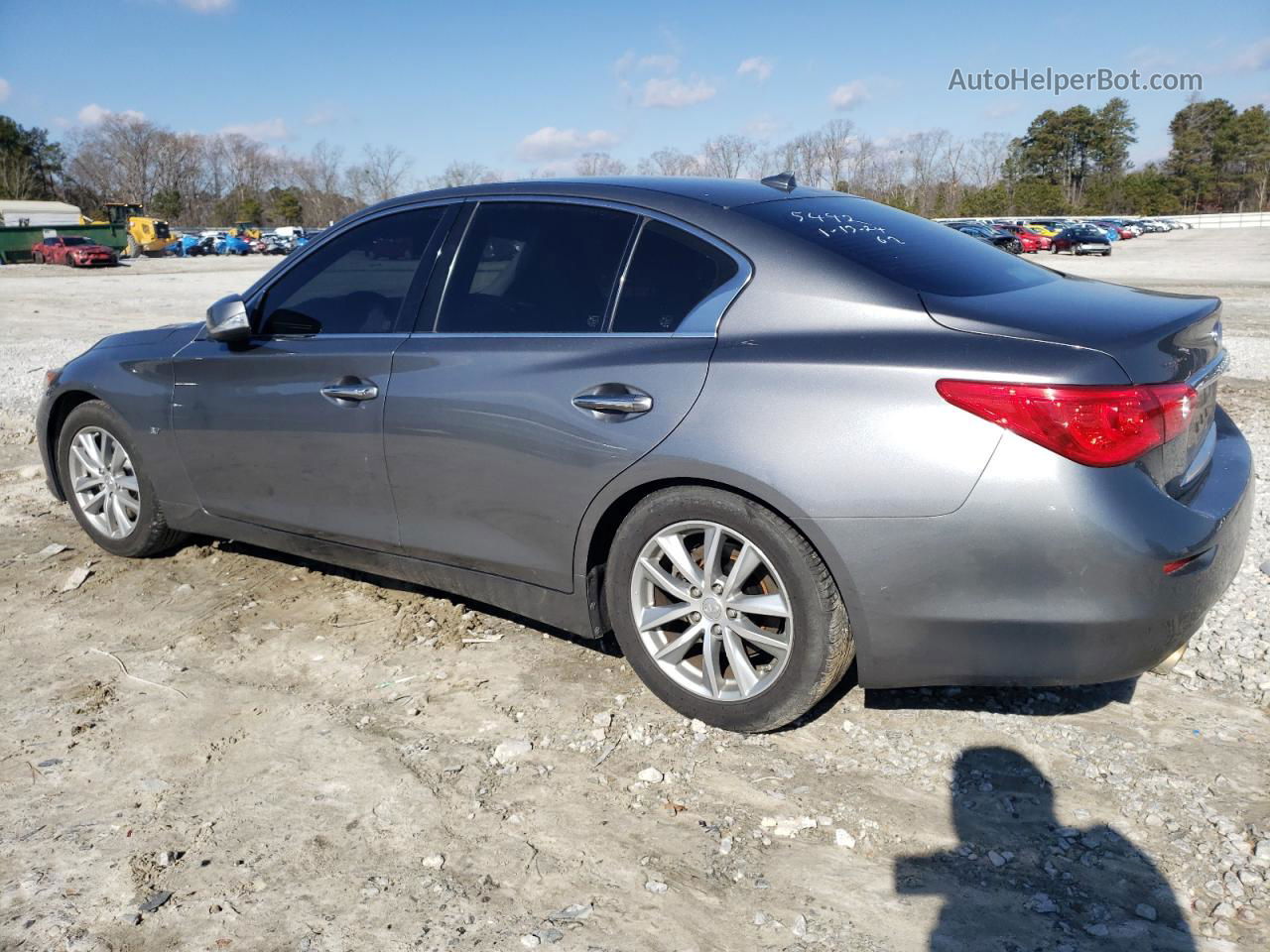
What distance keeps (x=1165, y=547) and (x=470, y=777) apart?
203 centimetres

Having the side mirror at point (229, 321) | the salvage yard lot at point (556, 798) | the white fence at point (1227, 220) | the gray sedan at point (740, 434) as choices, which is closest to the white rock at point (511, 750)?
the salvage yard lot at point (556, 798)

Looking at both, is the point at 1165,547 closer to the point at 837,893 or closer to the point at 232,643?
the point at 837,893

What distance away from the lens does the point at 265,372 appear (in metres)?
4.27

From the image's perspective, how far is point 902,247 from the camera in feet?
11.3

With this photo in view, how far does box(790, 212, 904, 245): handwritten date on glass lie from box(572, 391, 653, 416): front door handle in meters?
0.78

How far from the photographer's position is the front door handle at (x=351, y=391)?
3896 mm

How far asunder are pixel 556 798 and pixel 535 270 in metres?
1.78

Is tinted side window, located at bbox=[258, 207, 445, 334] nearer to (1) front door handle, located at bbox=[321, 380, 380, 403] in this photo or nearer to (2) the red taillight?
(1) front door handle, located at bbox=[321, 380, 380, 403]

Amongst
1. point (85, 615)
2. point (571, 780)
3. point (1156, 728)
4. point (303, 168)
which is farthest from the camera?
point (303, 168)

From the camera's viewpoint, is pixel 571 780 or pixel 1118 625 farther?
pixel 571 780

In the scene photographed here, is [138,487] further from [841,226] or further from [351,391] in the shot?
[841,226]

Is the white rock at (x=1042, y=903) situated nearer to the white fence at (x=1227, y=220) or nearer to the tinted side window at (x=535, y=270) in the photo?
the tinted side window at (x=535, y=270)

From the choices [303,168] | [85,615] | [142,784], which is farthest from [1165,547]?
[303,168]

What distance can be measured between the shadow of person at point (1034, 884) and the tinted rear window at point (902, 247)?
1.48 meters
